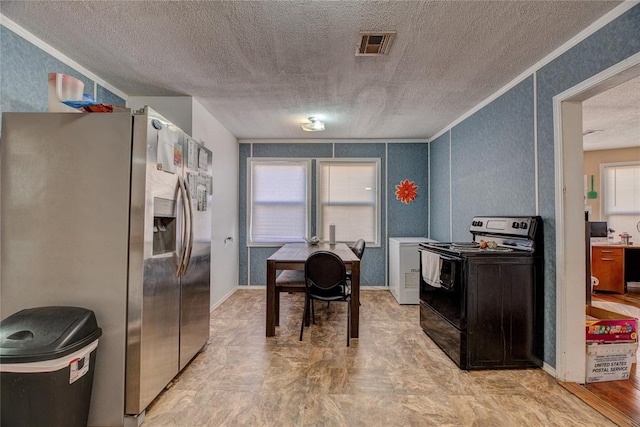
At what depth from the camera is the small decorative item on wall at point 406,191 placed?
4.78 metres

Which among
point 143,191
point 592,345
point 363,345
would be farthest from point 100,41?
point 592,345

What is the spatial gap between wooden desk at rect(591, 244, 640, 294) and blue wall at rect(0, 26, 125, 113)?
7000 millimetres

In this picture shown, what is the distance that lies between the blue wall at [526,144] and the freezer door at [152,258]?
277 cm

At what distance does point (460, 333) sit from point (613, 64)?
2049 millimetres

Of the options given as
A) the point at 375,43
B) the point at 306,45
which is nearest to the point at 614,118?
the point at 375,43

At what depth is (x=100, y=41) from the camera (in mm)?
2064

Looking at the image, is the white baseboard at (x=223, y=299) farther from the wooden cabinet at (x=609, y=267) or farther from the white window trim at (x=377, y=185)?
the wooden cabinet at (x=609, y=267)

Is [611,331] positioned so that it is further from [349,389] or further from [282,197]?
[282,197]

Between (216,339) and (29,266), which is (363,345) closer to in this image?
(216,339)

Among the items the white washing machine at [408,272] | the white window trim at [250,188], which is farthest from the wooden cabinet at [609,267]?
the white window trim at [250,188]

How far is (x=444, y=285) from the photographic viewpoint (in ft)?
8.27

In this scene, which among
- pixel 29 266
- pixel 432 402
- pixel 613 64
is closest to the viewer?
pixel 29 266

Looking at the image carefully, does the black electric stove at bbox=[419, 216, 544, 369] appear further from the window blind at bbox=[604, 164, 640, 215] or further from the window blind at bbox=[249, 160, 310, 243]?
the window blind at bbox=[604, 164, 640, 215]

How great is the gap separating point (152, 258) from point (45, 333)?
560 mm
